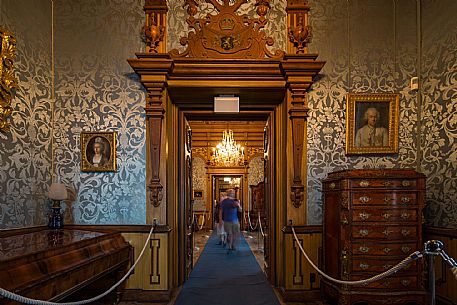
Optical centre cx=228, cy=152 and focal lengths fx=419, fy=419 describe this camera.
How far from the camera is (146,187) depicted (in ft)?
17.6

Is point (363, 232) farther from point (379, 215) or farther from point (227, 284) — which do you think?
point (227, 284)

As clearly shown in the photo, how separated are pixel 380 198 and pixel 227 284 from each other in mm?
2895

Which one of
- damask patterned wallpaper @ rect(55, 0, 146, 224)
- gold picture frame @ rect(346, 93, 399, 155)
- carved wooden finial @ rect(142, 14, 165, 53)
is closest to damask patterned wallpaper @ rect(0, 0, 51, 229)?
damask patterned wallpaper @ rect(55, 0, 146, 224)

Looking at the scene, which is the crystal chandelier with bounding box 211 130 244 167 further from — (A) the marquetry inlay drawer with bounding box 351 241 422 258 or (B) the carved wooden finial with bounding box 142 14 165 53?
(A) the marquetry inlay drawer with bounding box 351 241 422 258

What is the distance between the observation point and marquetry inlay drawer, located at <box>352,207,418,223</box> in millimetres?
4422

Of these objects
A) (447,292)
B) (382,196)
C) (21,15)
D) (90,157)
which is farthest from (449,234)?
(21,15)

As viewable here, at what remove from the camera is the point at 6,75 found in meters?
4.18

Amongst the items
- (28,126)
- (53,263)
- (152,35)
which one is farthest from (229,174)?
(53,263)

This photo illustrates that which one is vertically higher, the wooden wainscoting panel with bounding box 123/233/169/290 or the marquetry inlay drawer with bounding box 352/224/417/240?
the marquetry inlay drawer with bounding box 352/224/417/240

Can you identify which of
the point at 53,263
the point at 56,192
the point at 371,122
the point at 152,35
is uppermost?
the point at 152,35

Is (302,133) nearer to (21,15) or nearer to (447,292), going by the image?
(447,292)

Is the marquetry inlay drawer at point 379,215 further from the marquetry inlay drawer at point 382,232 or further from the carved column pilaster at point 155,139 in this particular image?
the carved column pilaster at point 155,139

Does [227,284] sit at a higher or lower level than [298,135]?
lower

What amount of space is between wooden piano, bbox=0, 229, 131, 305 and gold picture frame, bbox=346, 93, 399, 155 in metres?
3.24
